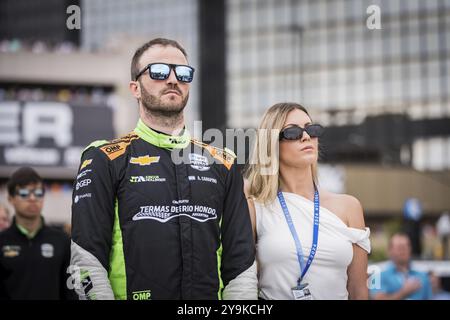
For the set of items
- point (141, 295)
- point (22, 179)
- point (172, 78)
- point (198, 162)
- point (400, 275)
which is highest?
point (172, 78)

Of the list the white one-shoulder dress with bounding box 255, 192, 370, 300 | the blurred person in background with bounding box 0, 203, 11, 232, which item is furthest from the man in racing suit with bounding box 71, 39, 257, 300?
the blurred person in background with bounding box 0, 203, 11, 232

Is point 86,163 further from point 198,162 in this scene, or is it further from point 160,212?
point 198,162

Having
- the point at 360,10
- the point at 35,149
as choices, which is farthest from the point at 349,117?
the point at 35,149

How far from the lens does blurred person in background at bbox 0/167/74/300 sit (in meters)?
5.78

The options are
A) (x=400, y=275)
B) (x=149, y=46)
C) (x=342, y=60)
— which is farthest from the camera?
(x=342, y=60)

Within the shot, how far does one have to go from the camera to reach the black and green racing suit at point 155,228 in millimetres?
3615

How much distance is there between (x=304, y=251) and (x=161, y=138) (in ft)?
3.54

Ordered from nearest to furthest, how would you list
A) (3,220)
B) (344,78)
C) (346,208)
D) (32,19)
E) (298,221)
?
(298,221) → (346,208) → (3,220) → (344,78) → (32,19)

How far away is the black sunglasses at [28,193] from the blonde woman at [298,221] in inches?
85.4

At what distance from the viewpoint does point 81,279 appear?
355 centimetres

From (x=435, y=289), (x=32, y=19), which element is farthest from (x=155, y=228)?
(x=32, y=19)

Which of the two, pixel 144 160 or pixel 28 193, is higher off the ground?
pixel 144 160

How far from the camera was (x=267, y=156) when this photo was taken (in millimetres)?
4496
